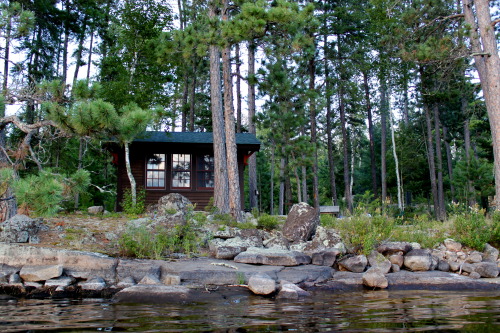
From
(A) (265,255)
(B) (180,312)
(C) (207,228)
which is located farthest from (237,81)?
(B) (180,312)

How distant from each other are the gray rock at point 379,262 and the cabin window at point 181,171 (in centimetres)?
922

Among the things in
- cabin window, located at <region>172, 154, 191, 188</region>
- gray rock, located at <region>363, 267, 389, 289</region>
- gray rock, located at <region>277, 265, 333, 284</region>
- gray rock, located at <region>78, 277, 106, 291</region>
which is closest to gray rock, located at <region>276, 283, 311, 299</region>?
gray rock, located at <region>277, 265, 333, 284</region>

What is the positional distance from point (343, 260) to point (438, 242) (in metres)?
3.10

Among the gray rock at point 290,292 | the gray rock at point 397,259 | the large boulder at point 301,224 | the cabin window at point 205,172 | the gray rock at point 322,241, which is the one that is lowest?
the gray rock at point 290,292

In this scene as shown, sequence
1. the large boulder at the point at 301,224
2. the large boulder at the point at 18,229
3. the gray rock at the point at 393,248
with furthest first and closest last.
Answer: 1. the large boulder at the point at 301,224
2. the gray rock at the point at 393,248
3. the large boulder at the point at 18,229

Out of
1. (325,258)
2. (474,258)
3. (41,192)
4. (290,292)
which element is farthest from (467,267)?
(41,192)

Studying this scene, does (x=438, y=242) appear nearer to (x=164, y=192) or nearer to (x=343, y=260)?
(x=343, y=260)

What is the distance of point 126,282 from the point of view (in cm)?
763

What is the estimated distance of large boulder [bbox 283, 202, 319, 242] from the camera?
1082 centimetres

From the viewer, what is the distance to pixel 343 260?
9039mm

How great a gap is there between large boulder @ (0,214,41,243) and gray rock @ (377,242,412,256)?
754 cm

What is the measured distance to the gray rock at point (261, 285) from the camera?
7184 mm

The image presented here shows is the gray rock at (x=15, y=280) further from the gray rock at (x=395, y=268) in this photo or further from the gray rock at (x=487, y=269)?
the gray rock at (x=487, y=269)

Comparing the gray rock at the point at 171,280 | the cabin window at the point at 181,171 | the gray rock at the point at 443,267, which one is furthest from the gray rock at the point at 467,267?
the cabin window at the point at 181,171
